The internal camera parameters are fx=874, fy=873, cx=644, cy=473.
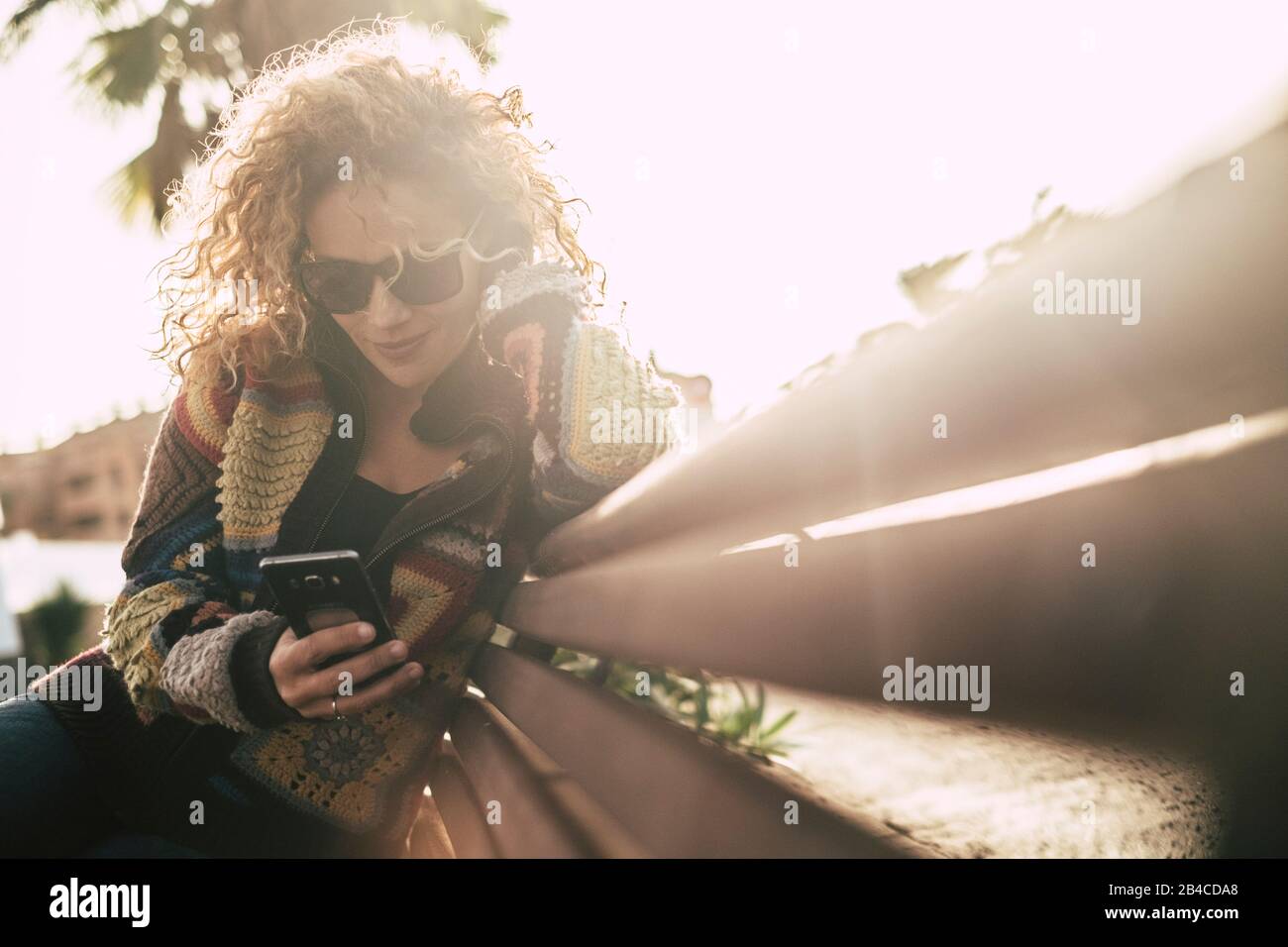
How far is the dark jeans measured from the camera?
174cm

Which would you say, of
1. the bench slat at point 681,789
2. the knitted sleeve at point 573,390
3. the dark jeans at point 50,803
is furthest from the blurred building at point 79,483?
the bench slat at point 681,789

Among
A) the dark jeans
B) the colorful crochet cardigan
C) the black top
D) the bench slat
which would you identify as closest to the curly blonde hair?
the colorful crochet cardigan

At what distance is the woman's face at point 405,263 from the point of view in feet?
5.73

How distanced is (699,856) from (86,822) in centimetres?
173

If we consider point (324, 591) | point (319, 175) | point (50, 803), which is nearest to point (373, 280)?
point (319, 175)

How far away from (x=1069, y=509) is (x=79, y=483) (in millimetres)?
18840

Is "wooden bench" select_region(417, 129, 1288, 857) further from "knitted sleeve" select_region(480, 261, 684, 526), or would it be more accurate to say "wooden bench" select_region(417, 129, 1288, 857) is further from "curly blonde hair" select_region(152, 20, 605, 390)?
"curly blonde hair" select_region(152, 20, 605, 390)

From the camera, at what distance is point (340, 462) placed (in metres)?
1.87

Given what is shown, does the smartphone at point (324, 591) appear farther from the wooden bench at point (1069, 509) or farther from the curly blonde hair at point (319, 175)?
the wooden bench at point (1069, 509)

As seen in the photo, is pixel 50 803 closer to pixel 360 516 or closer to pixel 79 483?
pixel 360 516
